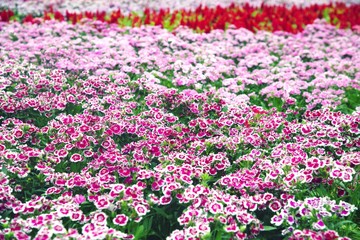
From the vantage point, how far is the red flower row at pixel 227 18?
836cm

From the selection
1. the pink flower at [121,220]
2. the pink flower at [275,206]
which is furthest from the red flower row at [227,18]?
the pink flower at [121,220]

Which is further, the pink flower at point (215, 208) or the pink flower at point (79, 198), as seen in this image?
the pink flower at point (79, 198)

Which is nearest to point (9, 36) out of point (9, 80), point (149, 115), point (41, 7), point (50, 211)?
point (9, 80)

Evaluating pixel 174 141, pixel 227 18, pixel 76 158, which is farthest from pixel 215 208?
pixel 227 18

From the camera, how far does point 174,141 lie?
386 cm

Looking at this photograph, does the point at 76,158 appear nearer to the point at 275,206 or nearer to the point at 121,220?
the point at 121,220

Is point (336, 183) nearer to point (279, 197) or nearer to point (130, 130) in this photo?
point (279, 197)

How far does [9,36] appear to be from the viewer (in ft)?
22.8

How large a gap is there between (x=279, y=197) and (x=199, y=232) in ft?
2.84

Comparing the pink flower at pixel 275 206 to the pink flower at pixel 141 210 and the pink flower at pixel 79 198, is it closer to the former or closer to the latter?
the pink flower at pixel 141 210

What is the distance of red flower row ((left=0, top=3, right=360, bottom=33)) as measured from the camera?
27.4ft

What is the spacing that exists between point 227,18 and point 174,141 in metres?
5.73

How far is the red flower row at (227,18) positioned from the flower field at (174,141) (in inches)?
49.4

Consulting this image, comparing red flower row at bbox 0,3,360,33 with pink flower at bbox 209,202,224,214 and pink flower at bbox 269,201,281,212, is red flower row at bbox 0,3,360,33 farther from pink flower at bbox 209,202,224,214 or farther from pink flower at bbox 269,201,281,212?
pink flower at bbox 209,202,224,214
